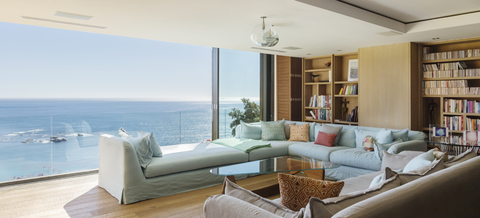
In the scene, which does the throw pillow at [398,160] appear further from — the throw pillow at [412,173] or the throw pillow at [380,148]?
the throw pillow at [412,173]

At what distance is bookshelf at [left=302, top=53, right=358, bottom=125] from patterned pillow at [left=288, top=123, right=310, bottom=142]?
1471mm

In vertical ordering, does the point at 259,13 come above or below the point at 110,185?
above

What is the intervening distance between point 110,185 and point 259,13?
9.32 feet

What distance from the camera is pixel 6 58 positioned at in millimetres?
5027

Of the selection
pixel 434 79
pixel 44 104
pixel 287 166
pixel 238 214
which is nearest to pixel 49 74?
pixel 44 104

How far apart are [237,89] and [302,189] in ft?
18.6

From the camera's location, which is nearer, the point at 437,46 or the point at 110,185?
the point at 110,185

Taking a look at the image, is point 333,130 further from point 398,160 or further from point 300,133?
point 398,160

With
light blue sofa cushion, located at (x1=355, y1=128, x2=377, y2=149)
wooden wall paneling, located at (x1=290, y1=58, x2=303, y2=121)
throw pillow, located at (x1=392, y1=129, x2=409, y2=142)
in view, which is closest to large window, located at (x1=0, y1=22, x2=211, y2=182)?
wooden wall paneling, located at (x1=290, y1=58, x2=303, y2=121)

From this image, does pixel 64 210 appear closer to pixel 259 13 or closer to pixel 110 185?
pixel 110 185

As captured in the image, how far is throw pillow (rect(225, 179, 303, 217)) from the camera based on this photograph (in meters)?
1.63

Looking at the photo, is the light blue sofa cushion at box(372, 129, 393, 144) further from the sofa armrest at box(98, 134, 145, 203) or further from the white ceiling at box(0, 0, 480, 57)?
the sofa armrest at box(98, 134, 145, 203)

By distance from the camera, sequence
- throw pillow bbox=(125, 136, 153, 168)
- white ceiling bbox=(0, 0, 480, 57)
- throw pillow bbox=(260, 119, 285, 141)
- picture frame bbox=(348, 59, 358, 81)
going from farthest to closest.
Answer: picture frame bbox=(348, 59, 358, 81) → throw pillow bbox=(260, 119, 285, 141) → throw pillow bbox=(125, 136, 153, 168) → white ceiling bbox=(0, 0, 480, 57)

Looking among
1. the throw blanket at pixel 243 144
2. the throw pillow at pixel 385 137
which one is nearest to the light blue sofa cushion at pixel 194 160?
the throw blanket at pixel 243 144
